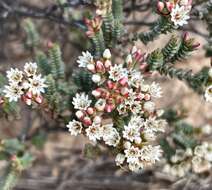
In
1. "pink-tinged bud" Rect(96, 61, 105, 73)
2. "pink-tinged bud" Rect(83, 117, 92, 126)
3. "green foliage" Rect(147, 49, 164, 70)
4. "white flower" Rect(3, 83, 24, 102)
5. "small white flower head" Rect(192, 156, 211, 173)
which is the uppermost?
"green foliage" Rect(147, 49, 164, 70)

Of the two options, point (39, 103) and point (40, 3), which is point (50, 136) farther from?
point (39, 103)

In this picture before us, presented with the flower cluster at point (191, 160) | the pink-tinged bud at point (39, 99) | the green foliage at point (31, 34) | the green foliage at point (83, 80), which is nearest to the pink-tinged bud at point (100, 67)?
the green foliage at point (83, 80)

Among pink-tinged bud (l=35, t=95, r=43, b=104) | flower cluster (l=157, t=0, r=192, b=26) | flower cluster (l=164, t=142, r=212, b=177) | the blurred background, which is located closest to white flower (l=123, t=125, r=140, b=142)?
pink-tinged bud (l=35, t=95, r=43, b=104)

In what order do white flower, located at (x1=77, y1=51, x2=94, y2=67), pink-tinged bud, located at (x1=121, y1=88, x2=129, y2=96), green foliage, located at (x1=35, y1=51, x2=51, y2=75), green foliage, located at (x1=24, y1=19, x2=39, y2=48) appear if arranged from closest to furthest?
pink-tinged bud, located at (x1=121, y1=88, x2=129, y2=96) < white flower, located at (x1=77, y1=51, x2=94, y2=67) < green foliage, located at (x1=35, y1=51, x2=51, y2=75) < green foliage, located at (x1=24, y1=19, x2=39, y2=48)

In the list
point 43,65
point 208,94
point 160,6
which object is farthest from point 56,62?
point 208,94

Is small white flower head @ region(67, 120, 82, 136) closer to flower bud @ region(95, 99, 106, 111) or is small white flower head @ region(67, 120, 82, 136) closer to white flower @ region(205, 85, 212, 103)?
flower bud @ region(95, 99, 106, 111)

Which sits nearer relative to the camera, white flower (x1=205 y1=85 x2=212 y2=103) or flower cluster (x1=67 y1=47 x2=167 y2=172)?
flower cluster (x1=67 y1=47 x2=167 y2=172)

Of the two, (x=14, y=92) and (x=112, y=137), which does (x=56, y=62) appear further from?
(x=112, y=137)

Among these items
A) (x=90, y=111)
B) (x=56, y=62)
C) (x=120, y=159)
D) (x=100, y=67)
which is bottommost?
(x=120, y=159)

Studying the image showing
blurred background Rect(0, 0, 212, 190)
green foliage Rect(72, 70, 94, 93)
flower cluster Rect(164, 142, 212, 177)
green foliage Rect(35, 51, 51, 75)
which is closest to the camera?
green foliage Rect(72, 70, 94, 93)
